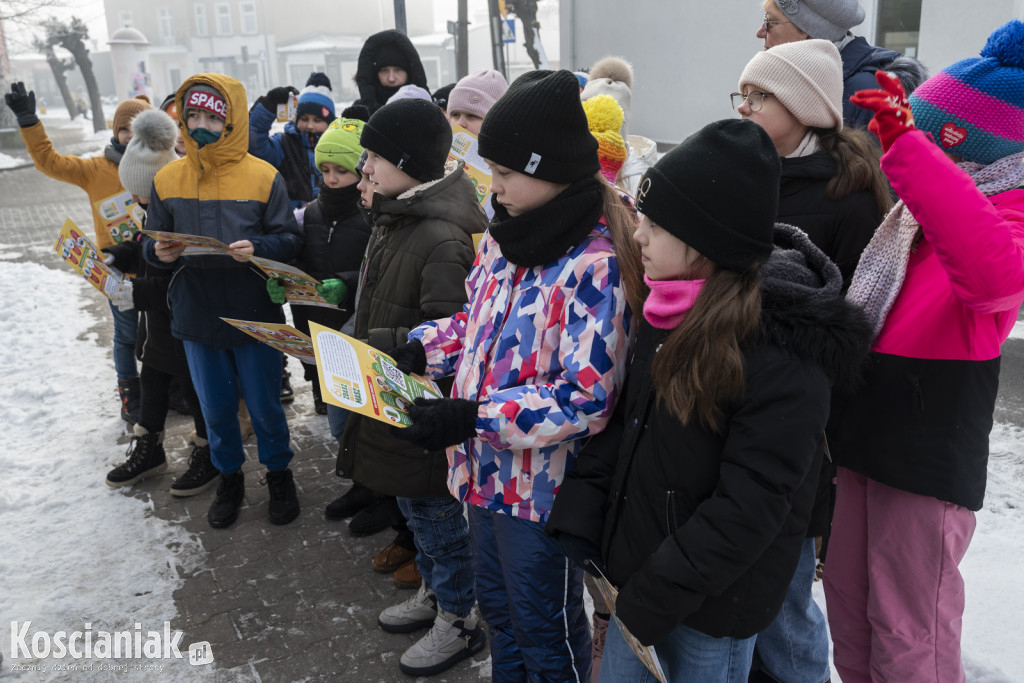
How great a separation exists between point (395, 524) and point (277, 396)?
1.00m

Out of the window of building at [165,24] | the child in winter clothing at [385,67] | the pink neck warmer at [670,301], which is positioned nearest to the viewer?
the pink neck warmer at [670,301]

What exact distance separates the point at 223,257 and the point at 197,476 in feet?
4.58

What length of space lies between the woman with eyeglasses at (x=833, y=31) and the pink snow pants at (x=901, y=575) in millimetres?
1555

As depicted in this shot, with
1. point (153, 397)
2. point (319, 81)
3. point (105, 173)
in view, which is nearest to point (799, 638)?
point (153, 397)

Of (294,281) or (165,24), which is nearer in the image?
(294,281)

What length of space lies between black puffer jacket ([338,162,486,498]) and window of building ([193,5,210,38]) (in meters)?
62.9

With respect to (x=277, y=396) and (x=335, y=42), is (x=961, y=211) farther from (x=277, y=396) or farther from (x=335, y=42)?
(x=335, y=42)

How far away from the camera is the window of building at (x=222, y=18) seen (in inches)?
2218

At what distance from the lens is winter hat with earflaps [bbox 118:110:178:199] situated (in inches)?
167

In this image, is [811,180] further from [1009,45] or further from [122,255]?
[122,255]

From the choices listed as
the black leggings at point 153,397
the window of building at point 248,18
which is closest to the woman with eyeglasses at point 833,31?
the black leggings at point 153,397

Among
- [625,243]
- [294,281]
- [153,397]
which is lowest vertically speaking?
[153,397]

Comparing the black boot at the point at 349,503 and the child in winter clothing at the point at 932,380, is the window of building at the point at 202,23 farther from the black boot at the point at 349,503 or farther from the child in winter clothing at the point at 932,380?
the child in winter clothing at the point at 932,380

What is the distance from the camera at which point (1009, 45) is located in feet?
5.94
